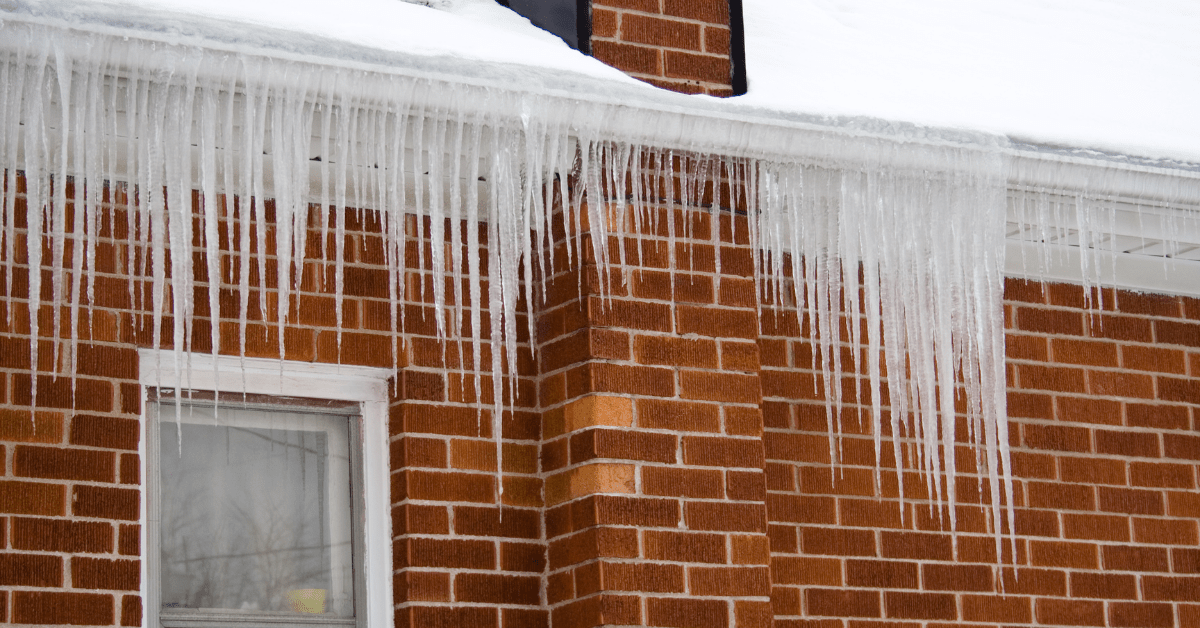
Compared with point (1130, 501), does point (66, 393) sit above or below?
above

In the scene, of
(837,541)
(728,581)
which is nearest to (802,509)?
(837,541)

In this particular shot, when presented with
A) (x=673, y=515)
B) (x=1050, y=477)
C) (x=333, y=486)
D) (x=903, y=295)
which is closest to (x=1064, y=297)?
(x=1050, y=477)

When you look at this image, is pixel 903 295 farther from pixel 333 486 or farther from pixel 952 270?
pixel 333 486

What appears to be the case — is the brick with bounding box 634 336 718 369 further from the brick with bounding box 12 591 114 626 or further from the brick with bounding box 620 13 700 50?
the brick with bounding box 12 591 114 626

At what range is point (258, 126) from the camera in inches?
174

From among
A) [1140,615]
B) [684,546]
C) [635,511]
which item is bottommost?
[1140,615]

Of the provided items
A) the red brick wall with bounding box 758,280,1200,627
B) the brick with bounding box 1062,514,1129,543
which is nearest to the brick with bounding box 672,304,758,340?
the red brick wall with bounding box 758,280,1200,627

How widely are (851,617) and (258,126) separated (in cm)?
250

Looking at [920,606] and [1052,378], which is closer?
[920,606]

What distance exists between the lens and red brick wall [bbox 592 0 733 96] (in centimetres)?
510

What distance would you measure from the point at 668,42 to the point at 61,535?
235 centimetres

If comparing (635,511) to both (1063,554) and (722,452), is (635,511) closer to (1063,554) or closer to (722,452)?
(722,452)

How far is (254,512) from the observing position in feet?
16.2

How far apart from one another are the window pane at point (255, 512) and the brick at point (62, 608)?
26 cm
